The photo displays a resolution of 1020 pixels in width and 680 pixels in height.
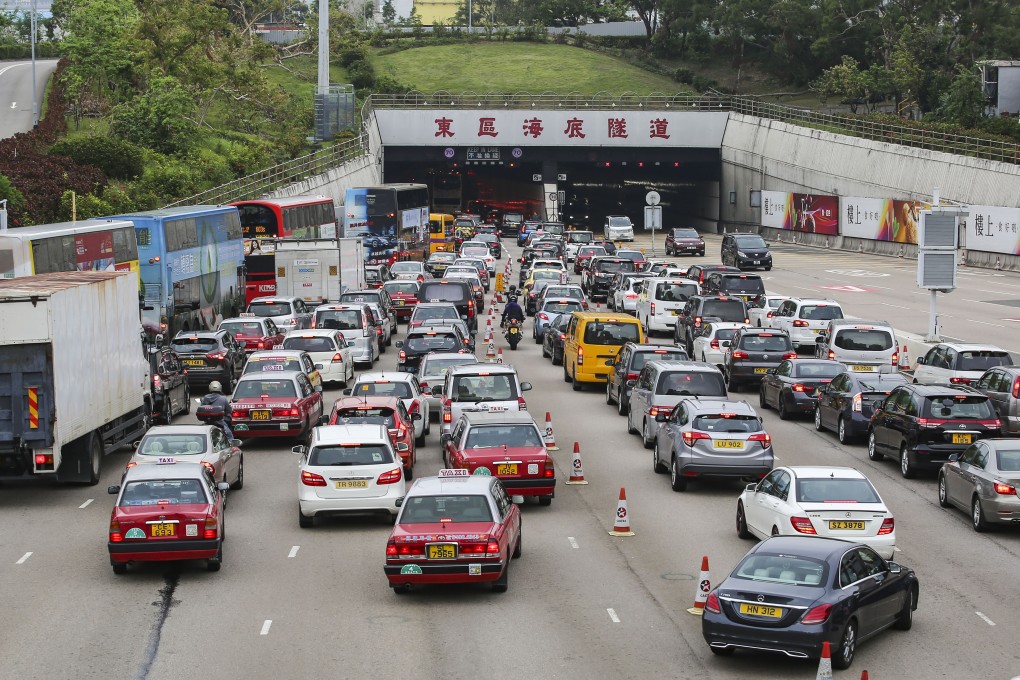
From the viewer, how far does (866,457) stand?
1075 inches

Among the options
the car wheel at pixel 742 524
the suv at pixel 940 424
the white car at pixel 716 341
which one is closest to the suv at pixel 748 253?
the white car at pixel 716 341

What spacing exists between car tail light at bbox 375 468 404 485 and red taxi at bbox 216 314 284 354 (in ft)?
58.9

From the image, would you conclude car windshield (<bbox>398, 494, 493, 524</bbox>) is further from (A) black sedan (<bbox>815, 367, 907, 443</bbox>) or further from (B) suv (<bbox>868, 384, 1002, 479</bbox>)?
(A) black sedan (<bbox>815, 367, 907, 443</bbox>)

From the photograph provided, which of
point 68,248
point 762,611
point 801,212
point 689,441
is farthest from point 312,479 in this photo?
point 801,212

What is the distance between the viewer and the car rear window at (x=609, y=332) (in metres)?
35.1

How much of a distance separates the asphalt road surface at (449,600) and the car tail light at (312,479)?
78 cm

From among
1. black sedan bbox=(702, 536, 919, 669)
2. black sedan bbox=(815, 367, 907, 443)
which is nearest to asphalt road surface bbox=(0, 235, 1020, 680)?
black sedan bbox=(702, 536, 919, 669)

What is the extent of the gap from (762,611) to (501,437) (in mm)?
8606

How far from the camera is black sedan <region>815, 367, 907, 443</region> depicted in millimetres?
28219

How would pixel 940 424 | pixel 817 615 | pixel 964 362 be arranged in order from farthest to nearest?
pixel 964 362, pixel 940 424, pixel 817 615

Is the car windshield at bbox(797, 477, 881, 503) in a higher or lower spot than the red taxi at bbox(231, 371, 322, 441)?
higher

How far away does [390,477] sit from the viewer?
21.0 meters

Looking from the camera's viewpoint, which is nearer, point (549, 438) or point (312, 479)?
point (312, 479)

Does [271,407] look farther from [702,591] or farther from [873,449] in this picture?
[702,591]
